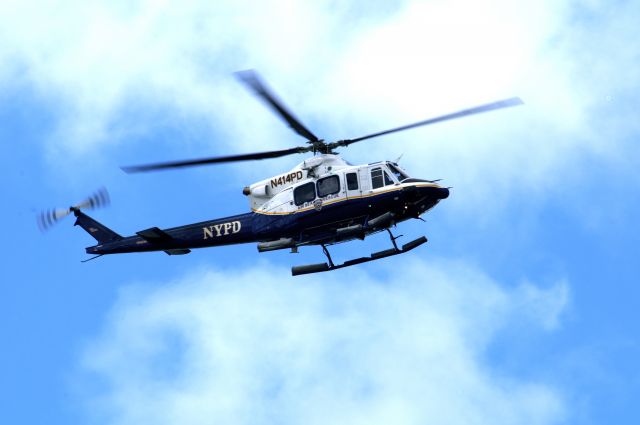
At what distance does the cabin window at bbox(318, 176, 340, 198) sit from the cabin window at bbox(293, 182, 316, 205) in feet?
0.99

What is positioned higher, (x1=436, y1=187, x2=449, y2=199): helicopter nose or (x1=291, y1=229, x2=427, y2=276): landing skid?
(x1=436, y1=187, x2=449, y2=199): helicopter nose

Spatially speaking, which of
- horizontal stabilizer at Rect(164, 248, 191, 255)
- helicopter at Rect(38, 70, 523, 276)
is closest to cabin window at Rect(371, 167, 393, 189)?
helicopter at Rect(38, 70, 523, 276)

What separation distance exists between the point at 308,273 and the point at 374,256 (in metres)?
2.72

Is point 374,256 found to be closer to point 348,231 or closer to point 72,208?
point 348,231

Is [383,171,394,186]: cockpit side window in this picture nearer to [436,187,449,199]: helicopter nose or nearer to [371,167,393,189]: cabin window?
[371,167,393,189]: cabin window

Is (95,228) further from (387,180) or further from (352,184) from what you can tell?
(387,180)

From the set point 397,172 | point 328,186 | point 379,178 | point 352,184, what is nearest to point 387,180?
point 379,178

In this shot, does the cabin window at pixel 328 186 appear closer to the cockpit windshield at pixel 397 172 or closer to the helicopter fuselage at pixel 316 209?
the helicopter fuselage at pixel 316 209

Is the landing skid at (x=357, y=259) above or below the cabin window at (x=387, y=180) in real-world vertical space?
below

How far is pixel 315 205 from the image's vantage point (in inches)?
1404

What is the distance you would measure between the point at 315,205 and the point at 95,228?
1105 centimetres

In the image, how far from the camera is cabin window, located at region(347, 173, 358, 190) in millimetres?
35344

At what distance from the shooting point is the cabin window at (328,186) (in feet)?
117

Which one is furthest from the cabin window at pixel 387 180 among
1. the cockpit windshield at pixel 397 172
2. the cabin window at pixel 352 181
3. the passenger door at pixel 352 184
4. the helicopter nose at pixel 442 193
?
the helicopter nose at pixel 442 193
